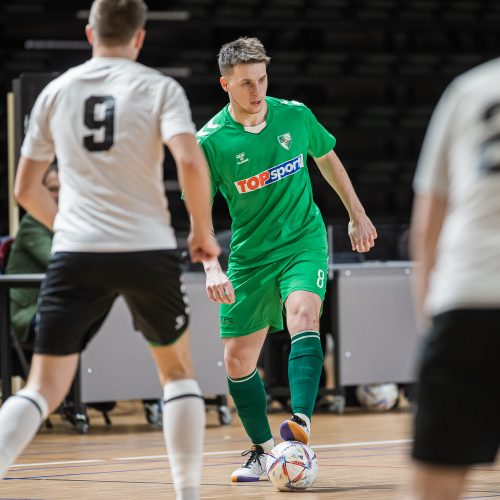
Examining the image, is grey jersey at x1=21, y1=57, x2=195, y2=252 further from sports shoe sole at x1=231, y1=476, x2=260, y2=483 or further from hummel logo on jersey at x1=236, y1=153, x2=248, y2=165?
sports shoe sole at x1=231, y1=476, x2=260, y2=483

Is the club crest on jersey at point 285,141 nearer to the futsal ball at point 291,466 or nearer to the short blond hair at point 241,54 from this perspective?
the short blond hair at point 241,54

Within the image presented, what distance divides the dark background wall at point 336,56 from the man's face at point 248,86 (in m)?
7.18

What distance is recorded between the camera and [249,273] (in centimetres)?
470

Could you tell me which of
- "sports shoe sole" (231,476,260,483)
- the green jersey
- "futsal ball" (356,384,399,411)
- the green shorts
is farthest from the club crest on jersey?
"futsal ball" (356,384,399,411)

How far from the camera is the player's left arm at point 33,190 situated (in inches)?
133

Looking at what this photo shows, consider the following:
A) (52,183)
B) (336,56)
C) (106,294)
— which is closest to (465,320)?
(106,294)

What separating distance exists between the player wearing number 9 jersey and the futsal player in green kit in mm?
1345

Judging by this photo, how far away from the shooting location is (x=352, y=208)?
472 centimetres

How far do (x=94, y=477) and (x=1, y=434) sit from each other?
6.03 feet

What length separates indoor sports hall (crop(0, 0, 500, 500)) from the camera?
220cm

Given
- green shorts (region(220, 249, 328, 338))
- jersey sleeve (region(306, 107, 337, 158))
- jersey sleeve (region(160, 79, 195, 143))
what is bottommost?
green shorts (region(220, 249, 328, 338))

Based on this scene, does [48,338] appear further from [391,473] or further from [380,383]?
[380,383]

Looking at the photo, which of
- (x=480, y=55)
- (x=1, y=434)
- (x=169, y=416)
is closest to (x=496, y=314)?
(x=169, y=416)

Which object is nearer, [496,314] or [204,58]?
[496,314]
